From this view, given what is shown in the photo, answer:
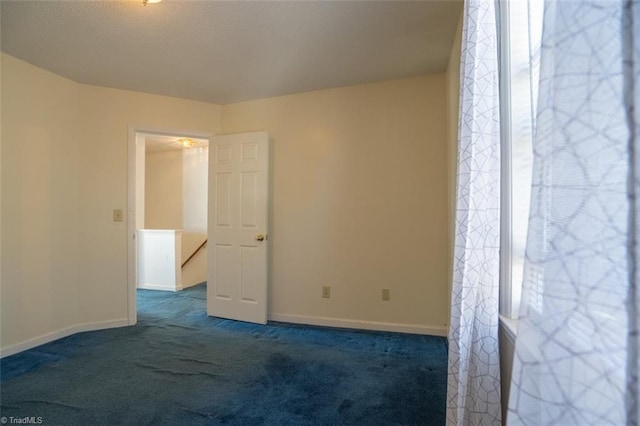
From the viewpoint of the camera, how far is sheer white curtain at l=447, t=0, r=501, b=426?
1217 mm

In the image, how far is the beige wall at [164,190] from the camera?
5863mm

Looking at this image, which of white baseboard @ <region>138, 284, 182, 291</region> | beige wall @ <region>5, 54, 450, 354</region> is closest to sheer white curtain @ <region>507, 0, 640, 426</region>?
beige wall @ <region>5, 54, 450, 354</region>

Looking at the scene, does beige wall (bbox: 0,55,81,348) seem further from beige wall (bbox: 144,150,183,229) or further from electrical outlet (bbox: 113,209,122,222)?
beige wall (bbox: 144,150,183,229)

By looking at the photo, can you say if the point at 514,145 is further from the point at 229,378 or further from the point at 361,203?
the point at 229,378

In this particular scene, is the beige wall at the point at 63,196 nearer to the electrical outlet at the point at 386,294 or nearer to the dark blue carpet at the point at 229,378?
the dark blue carpet at the point at 229,378

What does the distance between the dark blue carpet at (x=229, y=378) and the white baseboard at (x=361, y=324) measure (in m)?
0.09

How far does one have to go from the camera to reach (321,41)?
234 cm

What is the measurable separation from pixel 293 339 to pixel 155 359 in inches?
44.1

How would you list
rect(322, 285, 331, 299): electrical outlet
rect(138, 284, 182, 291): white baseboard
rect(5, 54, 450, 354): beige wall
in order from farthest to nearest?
rect(138, 284, 182, 291): white baseboard
rect(322, 285, 331, 299): electrical outlet
rect(5, 54, 450, 354): beige wall

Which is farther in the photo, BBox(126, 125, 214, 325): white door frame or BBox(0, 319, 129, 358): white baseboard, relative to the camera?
BBox(126, 125, 214, 325): white door frame

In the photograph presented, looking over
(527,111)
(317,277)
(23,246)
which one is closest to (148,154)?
(23,246)

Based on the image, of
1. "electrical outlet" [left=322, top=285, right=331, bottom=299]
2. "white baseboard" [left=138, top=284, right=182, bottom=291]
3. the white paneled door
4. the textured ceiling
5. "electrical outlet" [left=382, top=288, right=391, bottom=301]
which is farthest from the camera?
"white baseboard" [left=138, top=284, right=182, bottom=291]

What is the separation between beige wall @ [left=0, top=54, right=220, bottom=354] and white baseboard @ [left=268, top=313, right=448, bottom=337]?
1721 millimetres

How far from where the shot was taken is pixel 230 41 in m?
2.34
